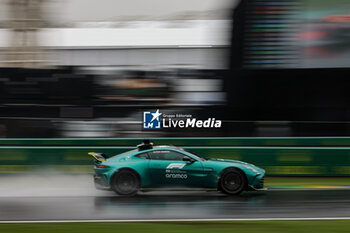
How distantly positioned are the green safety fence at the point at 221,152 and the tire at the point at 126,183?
11.4ft

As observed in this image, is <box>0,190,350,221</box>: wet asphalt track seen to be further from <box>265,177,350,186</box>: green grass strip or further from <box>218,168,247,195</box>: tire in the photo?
<box>265,177,350,186</box>: green grass strip

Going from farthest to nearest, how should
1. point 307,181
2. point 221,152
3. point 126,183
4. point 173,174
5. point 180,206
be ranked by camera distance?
point 221,152 < point 307,181 < point 126,183 < point 173,174 < point 180,206

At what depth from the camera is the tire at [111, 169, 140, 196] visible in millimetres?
10383

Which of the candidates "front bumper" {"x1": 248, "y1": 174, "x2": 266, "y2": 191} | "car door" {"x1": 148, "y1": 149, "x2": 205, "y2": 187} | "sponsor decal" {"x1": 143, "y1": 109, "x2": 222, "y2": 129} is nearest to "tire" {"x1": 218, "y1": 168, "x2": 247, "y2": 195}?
"front bumper" {"x1": 248, "y1": 174, "x2": 266, "y2": 191}

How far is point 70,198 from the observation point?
33.9 ft

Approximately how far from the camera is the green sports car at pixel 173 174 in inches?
404

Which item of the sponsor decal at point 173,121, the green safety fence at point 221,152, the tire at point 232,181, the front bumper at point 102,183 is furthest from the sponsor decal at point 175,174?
the sponsor decal at point 173,121

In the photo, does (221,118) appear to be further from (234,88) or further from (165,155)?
(165,155)

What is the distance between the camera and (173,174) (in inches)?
404

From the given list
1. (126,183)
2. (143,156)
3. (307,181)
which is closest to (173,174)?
(143,156)

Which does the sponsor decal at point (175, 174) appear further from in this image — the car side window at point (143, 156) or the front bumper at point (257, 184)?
the front bumper at point (257, 184)

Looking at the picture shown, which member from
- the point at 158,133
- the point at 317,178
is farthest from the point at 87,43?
the point at 317,178

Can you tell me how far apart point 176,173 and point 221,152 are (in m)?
3.88

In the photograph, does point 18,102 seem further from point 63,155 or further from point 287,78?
point 287,78
